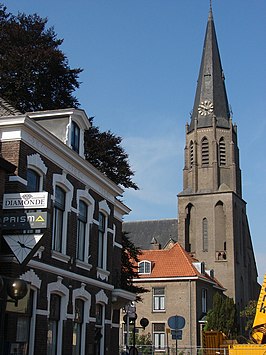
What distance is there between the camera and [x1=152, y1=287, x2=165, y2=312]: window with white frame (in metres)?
51.6

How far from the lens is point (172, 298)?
51.3 m

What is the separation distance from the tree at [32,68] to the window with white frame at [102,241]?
7204mm

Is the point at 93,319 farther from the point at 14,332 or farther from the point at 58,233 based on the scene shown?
the point at 14,332

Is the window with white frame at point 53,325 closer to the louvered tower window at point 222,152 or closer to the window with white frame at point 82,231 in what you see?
the window with white frame at point 82,231

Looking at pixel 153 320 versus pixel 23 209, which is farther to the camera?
pixel 153 320

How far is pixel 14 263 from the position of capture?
16.9 metres

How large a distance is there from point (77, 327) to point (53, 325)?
209 centimetres

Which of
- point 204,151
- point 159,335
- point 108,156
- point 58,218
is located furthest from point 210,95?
point 58,218

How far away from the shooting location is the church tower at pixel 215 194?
65.4 meters

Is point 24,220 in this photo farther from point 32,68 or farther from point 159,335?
point 159,335

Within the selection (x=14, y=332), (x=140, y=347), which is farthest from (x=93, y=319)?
(x=140, y=347)

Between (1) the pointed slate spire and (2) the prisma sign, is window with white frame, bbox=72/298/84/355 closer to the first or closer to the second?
(2) the prisma sign

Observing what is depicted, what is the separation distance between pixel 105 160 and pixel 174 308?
23845 millimetres

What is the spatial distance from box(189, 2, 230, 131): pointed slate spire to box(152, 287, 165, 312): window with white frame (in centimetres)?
2626
